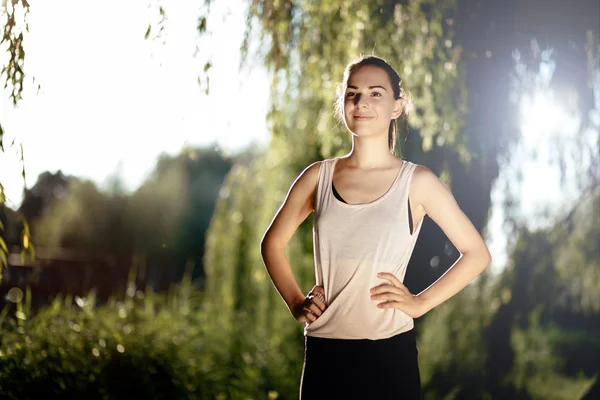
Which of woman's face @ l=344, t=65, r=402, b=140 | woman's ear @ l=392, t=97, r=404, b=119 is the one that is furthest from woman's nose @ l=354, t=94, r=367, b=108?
woman's ear @ l=392, t=97, r=404, b=119

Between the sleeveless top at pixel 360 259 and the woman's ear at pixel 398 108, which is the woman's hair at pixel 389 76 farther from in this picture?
the sleeveless top at pixel 360 259

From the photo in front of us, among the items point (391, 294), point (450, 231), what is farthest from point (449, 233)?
point (391, 294)

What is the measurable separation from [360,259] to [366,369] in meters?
0.24

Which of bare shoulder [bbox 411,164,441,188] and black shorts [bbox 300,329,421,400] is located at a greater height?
bare shoulder [bbox 411,164,441,188]

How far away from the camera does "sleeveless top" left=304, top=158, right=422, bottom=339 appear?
1.70 meters

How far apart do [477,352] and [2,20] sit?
3516 mm

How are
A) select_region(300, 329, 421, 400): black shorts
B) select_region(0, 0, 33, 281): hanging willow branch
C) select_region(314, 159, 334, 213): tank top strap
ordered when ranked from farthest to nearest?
1. select_region(0, 0, 33, 281): hanging willow branch
2. select_region(314, 159, 334, 213): tank top strap
3. select_region(300, 329, 421, 400): black shorts

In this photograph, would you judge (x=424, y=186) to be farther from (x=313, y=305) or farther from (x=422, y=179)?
(x=313, y=305)

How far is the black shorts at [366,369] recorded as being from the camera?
169 centimetres

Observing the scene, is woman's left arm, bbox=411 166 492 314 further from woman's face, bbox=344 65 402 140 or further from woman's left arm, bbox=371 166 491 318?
woman's face, bbox=344 65 402 140

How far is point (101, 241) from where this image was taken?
22.3 metres

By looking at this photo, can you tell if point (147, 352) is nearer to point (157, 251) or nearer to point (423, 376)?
point (423, 376)

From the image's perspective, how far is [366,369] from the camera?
5.53ft

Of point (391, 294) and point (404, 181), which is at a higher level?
point (404, 181)
